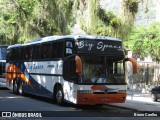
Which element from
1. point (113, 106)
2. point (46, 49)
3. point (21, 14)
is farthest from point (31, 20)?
point (113, 106)

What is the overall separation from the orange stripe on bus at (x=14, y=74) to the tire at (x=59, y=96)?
4485mm

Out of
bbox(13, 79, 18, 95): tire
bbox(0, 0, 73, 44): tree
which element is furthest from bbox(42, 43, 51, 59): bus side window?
bbox(0, 0, 73, 44): tree

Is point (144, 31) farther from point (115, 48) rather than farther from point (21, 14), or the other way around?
point (115, 48)

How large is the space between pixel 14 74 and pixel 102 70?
1090 cm

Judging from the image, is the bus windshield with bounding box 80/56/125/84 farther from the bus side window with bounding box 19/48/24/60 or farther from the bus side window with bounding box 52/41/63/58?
the bus side window with bounding box 19/48/24/60

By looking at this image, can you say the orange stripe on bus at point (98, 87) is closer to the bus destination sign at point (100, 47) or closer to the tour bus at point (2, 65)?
the bus destination sign at point (100, 47)

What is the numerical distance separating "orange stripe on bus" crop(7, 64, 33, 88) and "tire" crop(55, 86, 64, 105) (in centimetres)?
449

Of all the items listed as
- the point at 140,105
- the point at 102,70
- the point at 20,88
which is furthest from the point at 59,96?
the point at 20,88

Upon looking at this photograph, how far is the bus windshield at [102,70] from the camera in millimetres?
17734

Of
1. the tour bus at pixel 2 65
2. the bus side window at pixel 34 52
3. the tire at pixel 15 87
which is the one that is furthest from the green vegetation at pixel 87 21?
the tire at pixel 15 87

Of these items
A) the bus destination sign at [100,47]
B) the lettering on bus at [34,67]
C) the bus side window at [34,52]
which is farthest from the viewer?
the bus side window at [34,52]

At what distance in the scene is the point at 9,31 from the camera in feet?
139

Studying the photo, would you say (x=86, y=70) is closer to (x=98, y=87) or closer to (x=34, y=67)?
(x=98, y=87)

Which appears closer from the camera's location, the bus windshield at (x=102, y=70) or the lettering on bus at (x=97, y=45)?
the bus windshield at (x=102, y=70)
